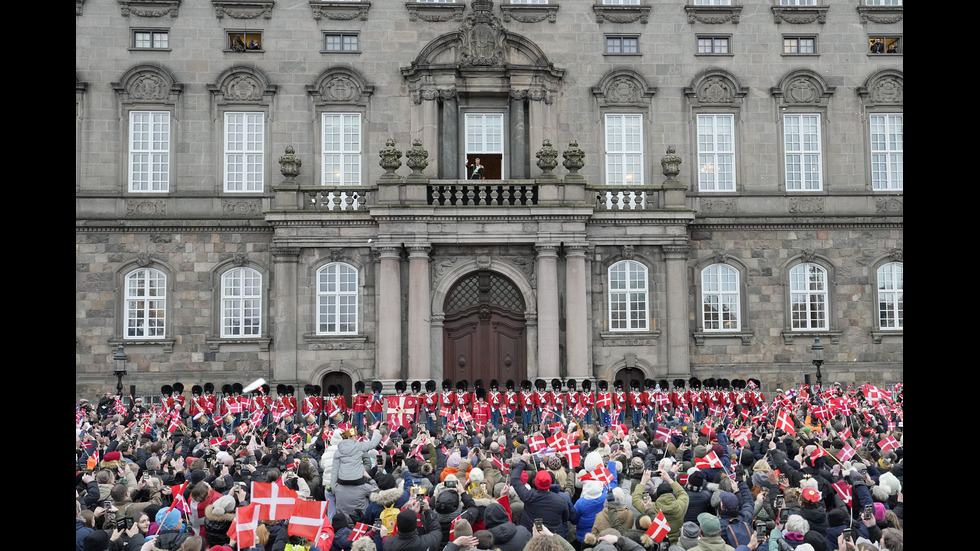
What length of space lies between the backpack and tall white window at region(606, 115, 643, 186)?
79.4 ft

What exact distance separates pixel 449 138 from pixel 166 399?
13.0 m

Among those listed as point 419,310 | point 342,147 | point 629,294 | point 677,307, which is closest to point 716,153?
point 677,307

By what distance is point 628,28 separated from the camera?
3425 cm

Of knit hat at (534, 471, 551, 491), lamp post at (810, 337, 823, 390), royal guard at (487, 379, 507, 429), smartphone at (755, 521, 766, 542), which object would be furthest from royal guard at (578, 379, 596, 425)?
knit hat at (534, 471, 551, 491)

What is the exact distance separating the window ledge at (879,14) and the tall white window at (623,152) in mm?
9328

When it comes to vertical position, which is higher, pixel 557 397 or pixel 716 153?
pixel 716 153

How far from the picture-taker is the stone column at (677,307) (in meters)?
31.6

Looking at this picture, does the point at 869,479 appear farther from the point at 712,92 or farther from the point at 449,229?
the point at 712,92

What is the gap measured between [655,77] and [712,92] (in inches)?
86.8

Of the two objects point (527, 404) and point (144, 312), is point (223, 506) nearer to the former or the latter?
point (527, 404)

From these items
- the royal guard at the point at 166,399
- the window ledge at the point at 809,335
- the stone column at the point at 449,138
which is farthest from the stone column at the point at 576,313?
the royal guard at the point at 166,399

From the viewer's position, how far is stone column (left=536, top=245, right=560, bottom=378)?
1186 inches

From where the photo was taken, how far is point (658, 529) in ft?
34.5
